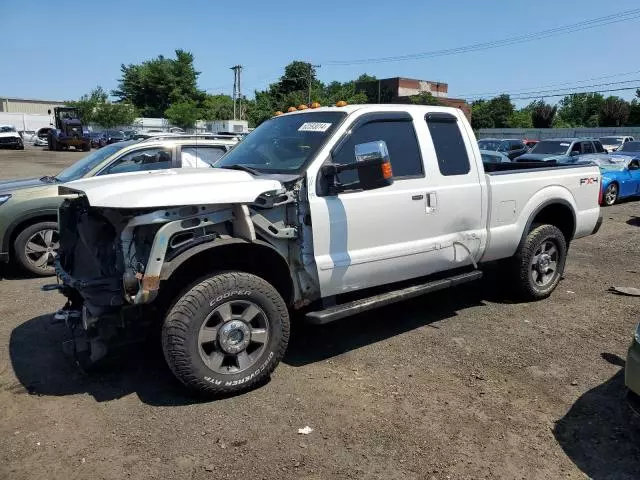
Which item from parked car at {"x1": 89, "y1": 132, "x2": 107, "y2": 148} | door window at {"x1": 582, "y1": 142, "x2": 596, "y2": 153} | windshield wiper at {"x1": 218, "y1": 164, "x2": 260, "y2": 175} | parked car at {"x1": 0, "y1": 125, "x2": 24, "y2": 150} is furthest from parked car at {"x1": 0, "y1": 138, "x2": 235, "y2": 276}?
parked car at {"x1": 89, "y1": 132, "x2": 107, "y2": 148}

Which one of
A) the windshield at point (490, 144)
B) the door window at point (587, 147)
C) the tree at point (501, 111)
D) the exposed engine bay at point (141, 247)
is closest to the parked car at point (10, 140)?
the windshield at point (490, 144)

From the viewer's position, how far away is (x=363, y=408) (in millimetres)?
3678

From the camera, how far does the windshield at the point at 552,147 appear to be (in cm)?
1595

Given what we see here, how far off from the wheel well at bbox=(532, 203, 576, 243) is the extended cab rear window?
4.96 ft

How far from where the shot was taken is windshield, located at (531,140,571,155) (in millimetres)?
15953

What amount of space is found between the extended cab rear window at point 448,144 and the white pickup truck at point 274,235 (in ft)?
0.05

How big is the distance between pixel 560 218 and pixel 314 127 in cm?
340

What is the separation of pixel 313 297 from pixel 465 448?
5.11ft

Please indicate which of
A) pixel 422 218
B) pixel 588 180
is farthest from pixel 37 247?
pixel 588 180

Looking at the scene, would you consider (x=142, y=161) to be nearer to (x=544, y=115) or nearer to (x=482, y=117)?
(x=544, y=115)

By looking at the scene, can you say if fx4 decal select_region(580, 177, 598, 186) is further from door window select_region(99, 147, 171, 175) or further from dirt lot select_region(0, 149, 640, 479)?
door window select_region(99, 147, 171, 175)

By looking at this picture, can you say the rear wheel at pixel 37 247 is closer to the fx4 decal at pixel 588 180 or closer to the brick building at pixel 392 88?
the fx4 decal at pixel 588 180

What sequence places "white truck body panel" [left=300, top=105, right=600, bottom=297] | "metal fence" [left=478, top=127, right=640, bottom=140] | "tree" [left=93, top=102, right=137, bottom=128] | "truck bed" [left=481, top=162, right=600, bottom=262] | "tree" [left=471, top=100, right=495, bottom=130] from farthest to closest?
"tree" [left=471, top=100, right=495, bottom=130]
"tree" [left=93, top=102, right=137, bottom=128]
"metal fence" [left=478, top=127, right=640, bottom=140]
"truck bed" [left=481, top=162, right=600, bottom=262]
"white truck body panel" [left=300, top=105, right=600, bottom=297]

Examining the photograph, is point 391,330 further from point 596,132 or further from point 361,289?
point 596,132
